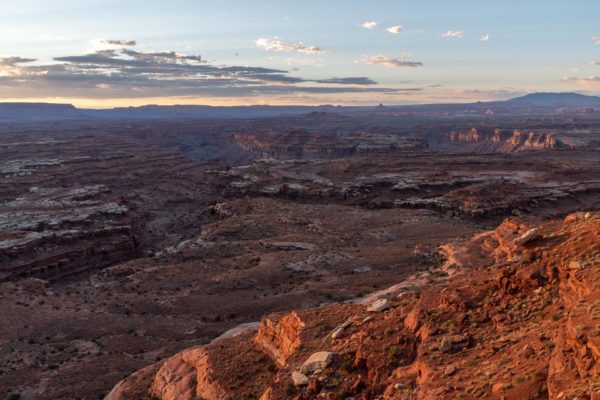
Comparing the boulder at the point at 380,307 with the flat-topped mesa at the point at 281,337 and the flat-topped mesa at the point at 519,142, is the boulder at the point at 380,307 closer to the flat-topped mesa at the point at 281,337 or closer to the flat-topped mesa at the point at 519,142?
the flat-topped mesa at the point at 281,337

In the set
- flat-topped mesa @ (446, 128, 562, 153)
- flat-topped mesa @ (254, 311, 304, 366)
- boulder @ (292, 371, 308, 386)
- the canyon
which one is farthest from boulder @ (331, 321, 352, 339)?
flat-topped mesa @ (446, 128, 562, 153)

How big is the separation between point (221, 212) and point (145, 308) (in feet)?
132

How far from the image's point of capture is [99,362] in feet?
97.3

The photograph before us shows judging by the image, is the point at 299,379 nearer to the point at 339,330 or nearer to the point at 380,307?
the point at 339,330

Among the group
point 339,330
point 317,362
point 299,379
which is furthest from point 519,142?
point 299,379

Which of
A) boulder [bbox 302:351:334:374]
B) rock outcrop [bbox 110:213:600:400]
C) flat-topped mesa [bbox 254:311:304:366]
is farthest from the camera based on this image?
flat-topped mesa [bbox 254:311:304:366]

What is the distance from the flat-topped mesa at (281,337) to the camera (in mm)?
18875

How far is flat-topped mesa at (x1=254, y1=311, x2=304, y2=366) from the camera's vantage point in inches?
743

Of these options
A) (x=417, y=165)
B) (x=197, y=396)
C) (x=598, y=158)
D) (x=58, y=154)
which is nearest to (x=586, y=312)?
(x=197, y=396)

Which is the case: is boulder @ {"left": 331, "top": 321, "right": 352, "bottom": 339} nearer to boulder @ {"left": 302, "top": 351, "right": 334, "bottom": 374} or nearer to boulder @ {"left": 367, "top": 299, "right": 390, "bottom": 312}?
boulder @ {"left": 367, "top": 299, "right": 390, "bottom": 312}

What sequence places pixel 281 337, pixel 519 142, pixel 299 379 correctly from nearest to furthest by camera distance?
pixel 299 379, pixel 281 337, pixel 519 142

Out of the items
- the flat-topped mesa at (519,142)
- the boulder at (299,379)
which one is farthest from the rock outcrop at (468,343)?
the flat-topped mesa at (519,142)

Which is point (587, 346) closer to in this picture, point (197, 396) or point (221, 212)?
point (197, 396)

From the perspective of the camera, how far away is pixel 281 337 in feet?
66.3
